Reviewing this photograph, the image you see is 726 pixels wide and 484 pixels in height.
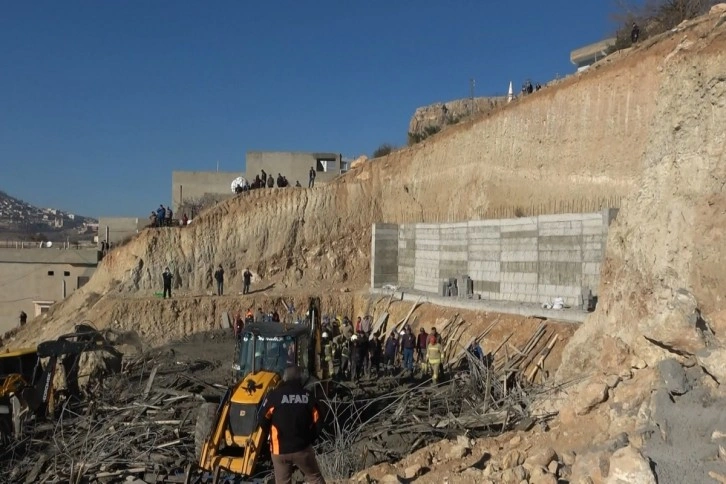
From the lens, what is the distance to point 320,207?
2816 cm

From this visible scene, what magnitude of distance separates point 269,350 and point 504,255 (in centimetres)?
939

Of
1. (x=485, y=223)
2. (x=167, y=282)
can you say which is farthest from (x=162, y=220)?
(x=485, y=223)

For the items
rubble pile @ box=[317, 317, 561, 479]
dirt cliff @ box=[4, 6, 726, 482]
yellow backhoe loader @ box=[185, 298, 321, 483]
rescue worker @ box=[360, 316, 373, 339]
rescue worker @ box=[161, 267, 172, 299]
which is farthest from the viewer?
rescue worker @ box=[161, 267, 172, 299]

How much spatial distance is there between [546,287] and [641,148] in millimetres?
5733

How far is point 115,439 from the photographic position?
9.29m

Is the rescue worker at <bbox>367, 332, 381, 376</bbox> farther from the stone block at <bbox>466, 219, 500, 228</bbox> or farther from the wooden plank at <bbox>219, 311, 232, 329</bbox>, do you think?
the wooden plank at <bbox>219, 311, 232, 329</bbox>

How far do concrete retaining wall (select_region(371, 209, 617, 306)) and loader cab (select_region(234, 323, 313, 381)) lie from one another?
765 cm

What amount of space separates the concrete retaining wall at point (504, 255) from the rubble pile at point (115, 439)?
8449 mm

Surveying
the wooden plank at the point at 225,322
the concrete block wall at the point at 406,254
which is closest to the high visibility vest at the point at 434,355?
the concrete block wall at the point at 406,254

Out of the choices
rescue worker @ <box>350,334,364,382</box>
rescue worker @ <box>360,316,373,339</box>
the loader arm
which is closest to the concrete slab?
rescue worker @ <box>360,316,373,339</box>

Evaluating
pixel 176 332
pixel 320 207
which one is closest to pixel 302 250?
pixel 320 207

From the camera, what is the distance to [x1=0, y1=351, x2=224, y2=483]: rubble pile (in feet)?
28.6

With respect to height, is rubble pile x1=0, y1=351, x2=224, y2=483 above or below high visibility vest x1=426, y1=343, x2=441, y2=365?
below

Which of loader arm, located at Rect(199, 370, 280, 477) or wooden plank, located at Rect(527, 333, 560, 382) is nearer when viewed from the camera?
loader arm, located at Rect(199, 370, 280, 477)
